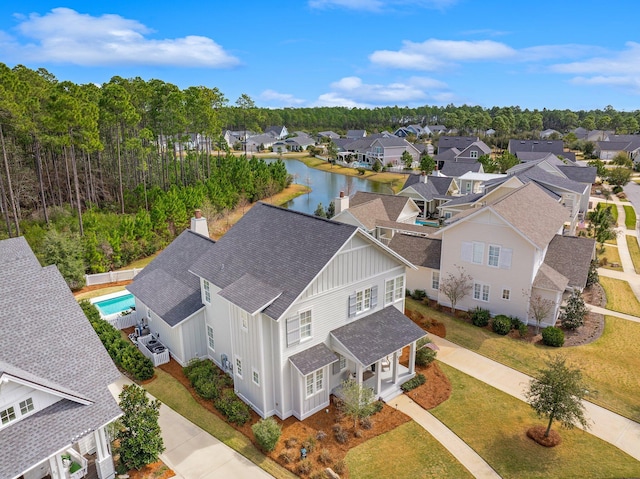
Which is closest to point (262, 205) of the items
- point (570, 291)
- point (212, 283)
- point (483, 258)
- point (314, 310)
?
point (212, 283)

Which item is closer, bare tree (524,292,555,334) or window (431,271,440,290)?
bare tree (524,292,555,334)

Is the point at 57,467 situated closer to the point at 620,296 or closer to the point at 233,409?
the point at 233,409

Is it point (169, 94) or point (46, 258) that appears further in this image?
point (169, 94)

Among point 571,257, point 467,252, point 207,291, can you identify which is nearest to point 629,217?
point 571,257

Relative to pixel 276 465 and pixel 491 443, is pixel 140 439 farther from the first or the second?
pixel 491 443

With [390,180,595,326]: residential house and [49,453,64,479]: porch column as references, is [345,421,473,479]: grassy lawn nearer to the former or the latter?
[49,453,64,479]: porch column

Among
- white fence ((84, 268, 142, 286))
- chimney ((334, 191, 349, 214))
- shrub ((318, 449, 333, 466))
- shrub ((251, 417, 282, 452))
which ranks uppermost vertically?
chimney ((334, 191, 349, 214))

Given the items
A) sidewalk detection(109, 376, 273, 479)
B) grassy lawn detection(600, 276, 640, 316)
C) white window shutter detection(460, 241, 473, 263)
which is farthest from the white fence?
grassy lawn detection(600, 276, 640, 316)
